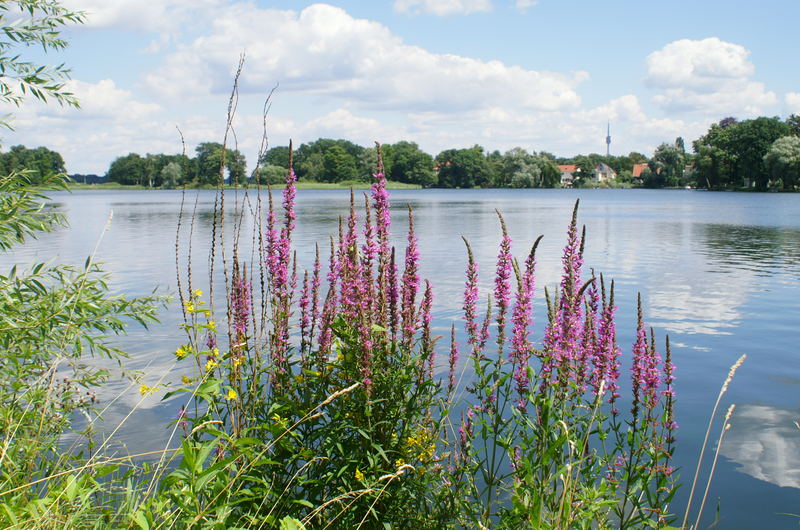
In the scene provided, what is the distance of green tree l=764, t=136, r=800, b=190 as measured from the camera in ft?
320

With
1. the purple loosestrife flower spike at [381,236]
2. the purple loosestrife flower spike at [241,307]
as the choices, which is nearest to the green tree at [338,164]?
the purple loosestrife flower spike at [241,307]

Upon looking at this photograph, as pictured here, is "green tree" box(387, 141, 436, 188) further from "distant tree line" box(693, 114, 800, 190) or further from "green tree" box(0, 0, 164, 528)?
"green tree" box(0, 0, 164, 528)

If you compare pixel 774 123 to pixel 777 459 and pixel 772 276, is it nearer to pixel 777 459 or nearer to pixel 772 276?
pixel 772 276

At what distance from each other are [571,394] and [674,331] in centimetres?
1080

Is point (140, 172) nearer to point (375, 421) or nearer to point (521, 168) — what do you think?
point (521, 168)

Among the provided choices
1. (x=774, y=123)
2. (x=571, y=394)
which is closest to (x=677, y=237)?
(x=571, y=394)

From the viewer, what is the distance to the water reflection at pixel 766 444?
7.90 meters

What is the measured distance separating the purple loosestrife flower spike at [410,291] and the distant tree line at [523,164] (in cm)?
7044

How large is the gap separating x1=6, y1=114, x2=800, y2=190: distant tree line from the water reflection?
67.3 meters

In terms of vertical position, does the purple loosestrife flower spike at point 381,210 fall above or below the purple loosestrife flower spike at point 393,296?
above

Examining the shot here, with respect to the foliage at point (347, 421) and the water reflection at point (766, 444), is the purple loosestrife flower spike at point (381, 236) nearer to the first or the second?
the foliage at point (347, 421)

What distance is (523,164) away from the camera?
16800 centimetres

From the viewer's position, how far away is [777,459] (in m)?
8.23

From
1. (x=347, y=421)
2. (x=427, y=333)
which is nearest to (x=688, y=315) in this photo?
(x=427, y=333)
